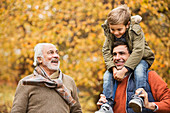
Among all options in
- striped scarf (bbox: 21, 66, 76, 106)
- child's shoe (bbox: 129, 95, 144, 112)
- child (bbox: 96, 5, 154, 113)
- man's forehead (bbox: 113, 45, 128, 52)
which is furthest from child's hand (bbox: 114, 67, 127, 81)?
striped scarf (bbox: 21, 66, 76, 106)

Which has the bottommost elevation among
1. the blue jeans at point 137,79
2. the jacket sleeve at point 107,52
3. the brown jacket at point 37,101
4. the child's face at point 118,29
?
the brown jacket at point 37,101

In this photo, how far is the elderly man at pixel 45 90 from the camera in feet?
8.00

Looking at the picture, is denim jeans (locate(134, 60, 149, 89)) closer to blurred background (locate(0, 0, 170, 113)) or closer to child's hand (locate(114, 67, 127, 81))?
child's hand (locate(114, 67, 127, 81))

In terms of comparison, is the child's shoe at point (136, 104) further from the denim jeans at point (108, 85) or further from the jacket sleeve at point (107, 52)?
the jacket sleeve at point (107, 52)

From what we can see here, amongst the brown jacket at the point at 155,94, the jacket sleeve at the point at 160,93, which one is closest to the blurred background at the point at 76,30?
the brown jacket at the point at 155,94

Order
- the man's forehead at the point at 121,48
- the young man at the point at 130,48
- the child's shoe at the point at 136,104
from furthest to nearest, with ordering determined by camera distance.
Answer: the man's forehead at the point at 121,48, the young man at the point at 130,48, the child's shoe at the point at 136,104

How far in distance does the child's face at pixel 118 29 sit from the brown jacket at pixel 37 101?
3.40 feet

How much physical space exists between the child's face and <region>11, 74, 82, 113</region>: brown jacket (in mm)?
1036

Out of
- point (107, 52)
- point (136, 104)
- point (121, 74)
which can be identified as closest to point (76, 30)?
point (107, 52)

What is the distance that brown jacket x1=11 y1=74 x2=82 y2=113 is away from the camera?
2.42m

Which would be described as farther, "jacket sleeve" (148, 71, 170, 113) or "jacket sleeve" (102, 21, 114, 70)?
"jacket sleeve" (102, 21, 114, 70)

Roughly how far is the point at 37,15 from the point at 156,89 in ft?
14.6

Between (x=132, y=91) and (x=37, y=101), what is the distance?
111 centimetres

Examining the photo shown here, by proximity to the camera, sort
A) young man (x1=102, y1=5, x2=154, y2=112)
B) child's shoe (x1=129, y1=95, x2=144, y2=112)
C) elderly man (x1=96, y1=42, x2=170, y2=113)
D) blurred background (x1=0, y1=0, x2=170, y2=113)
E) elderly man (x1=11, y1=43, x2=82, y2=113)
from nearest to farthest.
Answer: child's shoe (x1=129, y1=95, x2=144, y2=112), elderly man (x1=96, y1=42, x2=170, y2=113), young man (x1=102, y1=5, x2=154, y2=112), elderly man (x1=11, y1=43, x2=82, y2=113), blurred background (x1=0, y1=0, x2=170, y2=113)
